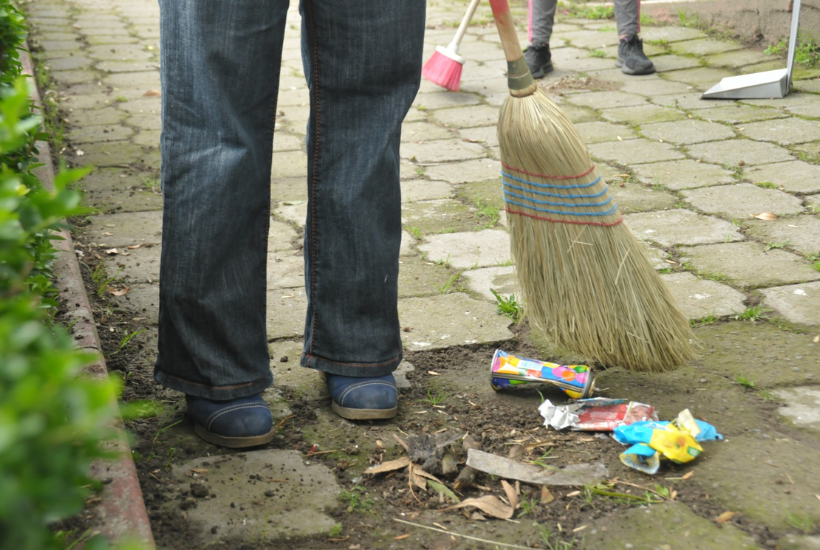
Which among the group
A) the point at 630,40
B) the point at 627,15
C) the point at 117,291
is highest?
the point at 627,15

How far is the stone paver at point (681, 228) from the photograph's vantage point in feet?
8.62

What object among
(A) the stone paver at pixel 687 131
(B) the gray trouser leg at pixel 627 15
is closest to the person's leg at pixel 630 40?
(B) the gray trouser leg at pixel 627 15

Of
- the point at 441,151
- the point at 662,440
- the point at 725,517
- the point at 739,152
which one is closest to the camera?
the point at 725,517

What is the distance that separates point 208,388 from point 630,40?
12.6 feet

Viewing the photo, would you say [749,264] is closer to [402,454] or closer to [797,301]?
[797,301]

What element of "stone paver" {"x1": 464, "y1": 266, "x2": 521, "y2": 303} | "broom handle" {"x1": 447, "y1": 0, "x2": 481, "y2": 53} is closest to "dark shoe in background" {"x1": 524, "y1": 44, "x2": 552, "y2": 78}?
"broom handle" {"x1": 447, "y1": 0, "x2": 481, "y2": 53}

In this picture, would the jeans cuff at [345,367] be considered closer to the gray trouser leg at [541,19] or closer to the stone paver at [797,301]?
the stone paver at [797,301]

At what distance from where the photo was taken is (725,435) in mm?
1607

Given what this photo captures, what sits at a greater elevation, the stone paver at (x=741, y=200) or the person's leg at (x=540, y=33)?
the person's leg at (x=540, y=33)

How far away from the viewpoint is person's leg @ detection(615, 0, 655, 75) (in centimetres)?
465

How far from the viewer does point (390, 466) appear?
155cm

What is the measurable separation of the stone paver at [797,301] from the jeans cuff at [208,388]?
1.35m

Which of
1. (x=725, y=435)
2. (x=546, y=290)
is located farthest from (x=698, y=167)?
(x=725, y=435)

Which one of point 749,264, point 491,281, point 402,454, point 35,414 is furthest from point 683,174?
point 35,414
